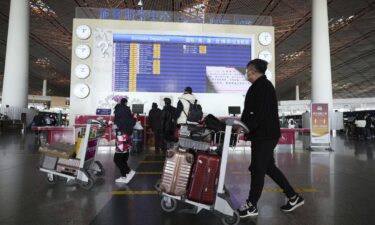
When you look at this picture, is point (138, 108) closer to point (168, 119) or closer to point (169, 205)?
point (168, 119)

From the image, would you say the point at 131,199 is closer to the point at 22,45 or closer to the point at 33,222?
the point at 33,222

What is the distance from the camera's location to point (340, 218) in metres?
3.49

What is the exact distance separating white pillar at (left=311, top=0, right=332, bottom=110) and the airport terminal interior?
17cm

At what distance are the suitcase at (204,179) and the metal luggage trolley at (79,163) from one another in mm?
2164

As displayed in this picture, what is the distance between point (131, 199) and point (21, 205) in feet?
4.38

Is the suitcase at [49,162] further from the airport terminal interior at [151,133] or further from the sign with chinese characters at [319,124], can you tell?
the sign with chinese characters at [319,124]

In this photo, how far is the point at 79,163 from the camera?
5.05 m

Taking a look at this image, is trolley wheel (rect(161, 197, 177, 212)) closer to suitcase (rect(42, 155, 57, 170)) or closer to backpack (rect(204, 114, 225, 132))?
backpack (rect(204, 114, 225, 132))

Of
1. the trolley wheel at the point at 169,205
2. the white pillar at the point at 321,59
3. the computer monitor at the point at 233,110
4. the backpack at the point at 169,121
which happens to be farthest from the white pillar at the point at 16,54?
the trolley wheel at the point at 169,205

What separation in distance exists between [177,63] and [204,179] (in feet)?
28.4

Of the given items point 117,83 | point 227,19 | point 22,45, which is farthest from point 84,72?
point 22,45

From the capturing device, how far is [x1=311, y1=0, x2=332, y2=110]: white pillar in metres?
16.5

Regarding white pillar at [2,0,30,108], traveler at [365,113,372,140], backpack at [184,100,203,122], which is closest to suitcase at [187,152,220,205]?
backpack at [184,100,203,122]

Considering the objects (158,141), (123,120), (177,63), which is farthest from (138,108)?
→ (123,120)
